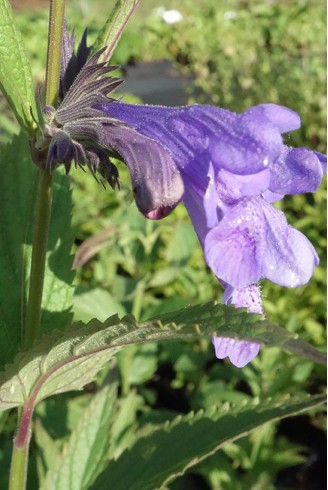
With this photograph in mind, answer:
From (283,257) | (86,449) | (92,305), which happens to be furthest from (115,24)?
(92,305)

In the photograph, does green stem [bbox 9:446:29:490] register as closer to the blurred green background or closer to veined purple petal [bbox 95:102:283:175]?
the blurred green background

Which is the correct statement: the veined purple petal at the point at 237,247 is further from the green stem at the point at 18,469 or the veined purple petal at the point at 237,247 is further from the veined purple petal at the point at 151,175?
the green stem at the point at 18,469

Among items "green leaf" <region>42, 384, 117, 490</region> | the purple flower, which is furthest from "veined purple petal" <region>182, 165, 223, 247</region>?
"green leaf" <region>42, 384, 117, 490</region>

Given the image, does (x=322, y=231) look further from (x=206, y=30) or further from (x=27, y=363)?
(x=206, y=30)

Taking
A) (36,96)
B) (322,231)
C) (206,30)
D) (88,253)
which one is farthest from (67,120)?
(206,30)

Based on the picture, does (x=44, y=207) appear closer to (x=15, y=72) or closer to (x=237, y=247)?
(x=15, y=72)

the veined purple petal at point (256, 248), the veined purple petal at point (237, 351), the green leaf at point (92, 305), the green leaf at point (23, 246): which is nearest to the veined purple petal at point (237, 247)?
the veined purple petal at point (256, 248)
